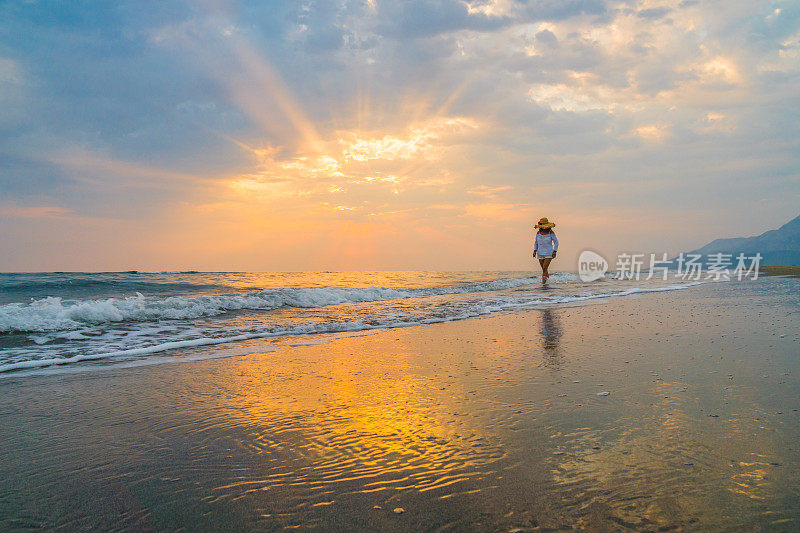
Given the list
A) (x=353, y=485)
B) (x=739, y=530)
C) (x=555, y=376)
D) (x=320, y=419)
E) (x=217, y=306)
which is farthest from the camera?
(x=217, y=306)

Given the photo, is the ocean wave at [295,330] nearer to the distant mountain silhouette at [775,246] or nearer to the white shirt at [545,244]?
the white shirt at [545,244]

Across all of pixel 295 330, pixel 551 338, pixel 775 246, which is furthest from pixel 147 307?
pixel 775 246

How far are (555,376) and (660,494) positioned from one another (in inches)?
80.8

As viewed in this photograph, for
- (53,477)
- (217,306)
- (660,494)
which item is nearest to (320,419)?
(53,477)

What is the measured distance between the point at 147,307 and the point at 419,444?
29.8 feet

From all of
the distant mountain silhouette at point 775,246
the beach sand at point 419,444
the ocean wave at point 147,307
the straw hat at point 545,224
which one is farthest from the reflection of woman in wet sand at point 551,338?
the distant mountain silhouette at point 775,246

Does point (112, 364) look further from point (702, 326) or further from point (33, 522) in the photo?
point (702, 326)

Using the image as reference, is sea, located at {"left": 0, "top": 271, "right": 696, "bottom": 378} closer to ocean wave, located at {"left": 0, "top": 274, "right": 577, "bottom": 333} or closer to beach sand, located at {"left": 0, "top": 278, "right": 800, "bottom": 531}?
ocean wave, located at {"left": 0, "top": 274, "right": 577, "bottom": 333}

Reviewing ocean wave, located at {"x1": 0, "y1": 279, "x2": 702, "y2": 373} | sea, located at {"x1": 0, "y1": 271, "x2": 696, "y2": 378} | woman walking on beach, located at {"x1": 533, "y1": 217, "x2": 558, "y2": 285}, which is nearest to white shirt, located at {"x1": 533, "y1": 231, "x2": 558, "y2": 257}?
woman walking on beach, located at {"x1": 533, "y1": 217, "x2": 558, "y2": 285}

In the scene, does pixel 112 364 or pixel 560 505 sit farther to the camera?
pixel 112 364

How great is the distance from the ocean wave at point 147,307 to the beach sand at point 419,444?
12.0 feet

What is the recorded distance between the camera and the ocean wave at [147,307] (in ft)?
24.8

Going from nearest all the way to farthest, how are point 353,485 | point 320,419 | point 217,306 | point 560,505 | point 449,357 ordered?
point 560,505, point 353,485, point 320,419, point 449,357, point 217,306

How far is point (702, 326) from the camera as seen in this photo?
6.41 meters
